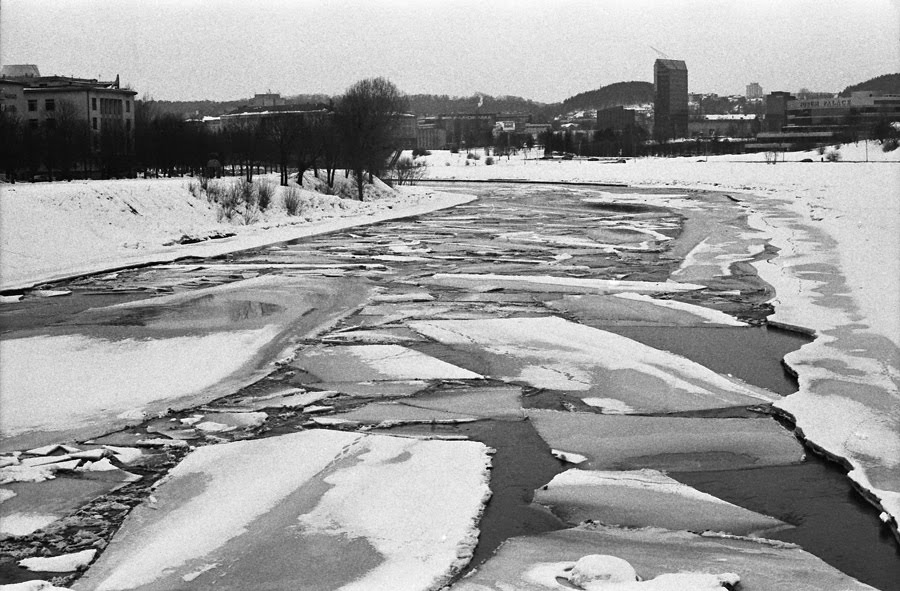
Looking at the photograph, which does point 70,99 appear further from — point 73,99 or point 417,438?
point 417,438

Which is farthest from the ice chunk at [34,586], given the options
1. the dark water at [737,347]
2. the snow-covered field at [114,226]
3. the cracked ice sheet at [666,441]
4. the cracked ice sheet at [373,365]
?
the snow-covered field at [114,226]

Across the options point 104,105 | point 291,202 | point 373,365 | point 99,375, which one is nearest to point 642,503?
point 373,365

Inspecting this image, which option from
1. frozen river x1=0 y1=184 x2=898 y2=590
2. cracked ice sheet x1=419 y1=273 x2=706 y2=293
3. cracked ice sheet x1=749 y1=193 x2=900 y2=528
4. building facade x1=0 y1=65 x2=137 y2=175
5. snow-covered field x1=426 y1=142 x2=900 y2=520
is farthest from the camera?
building facade x1=0 y1=65 x2=137 y2=175

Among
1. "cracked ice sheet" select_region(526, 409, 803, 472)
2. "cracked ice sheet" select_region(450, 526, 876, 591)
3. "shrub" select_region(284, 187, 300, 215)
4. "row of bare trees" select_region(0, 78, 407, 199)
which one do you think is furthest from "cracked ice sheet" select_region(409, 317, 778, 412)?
"row of bare trees" select_region(0, 78, 407, 199)

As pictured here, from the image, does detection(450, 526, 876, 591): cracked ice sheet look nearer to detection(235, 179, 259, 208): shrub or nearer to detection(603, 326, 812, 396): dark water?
detection(603, 326, 812, 396): dark water

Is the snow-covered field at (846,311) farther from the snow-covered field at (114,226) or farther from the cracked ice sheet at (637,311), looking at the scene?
the snow-covered field at (114,226)
